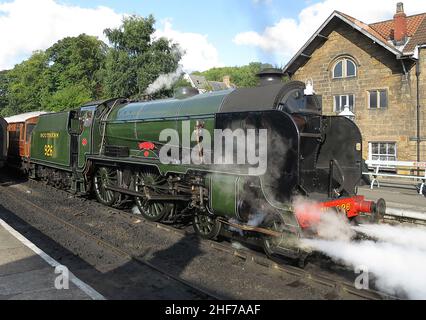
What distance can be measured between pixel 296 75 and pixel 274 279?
19.4 m

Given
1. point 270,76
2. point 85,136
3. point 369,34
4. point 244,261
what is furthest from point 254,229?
point 369,34

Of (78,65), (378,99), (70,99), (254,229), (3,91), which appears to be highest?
(3,91)

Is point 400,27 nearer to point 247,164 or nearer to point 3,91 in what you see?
point 247,164

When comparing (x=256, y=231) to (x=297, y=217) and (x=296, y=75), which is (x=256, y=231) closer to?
(x=297, y=217)

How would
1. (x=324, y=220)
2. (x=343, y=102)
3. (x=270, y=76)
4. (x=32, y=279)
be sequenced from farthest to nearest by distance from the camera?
(x=343, y=102), (x=270, y=76), (x=324, y=220), (x=32, y=279)

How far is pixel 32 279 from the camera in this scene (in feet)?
17.5

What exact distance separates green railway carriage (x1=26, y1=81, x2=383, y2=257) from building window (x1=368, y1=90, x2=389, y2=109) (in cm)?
1404

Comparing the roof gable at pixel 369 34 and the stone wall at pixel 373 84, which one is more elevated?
the roof gable at pixel 369 34

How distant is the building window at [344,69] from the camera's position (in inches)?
826

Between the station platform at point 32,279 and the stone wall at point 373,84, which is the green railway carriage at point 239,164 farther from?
the stone wall at point 373,84

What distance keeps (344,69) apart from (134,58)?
43.4ft

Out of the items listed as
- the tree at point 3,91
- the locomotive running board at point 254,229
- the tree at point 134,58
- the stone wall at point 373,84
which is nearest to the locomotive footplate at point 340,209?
the locomotive running board at point 254,229

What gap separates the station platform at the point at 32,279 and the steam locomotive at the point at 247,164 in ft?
8.64
